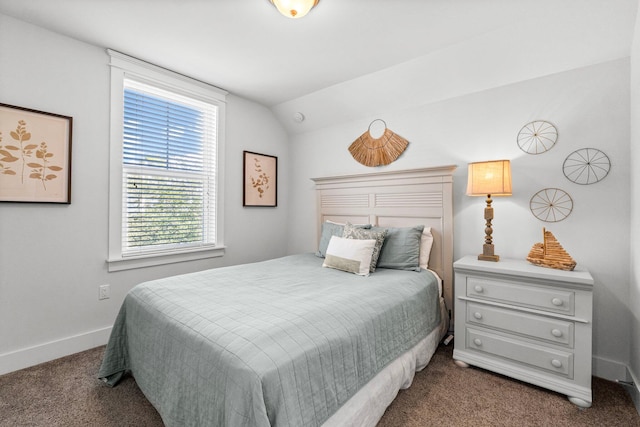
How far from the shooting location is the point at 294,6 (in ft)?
5.73

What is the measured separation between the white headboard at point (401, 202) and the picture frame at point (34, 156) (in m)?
2.31

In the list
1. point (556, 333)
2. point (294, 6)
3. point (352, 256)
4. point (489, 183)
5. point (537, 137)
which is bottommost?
point (556, 333)

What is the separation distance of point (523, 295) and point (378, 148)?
1861 mm

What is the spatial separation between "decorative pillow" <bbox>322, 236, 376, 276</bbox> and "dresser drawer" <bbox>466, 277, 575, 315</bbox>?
0.73 m

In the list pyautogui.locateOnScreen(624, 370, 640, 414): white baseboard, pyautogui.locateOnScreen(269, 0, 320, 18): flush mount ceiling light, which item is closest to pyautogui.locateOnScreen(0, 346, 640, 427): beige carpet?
pyautogui.locateOnScreen(624, 370, 640, 414): white baseboard


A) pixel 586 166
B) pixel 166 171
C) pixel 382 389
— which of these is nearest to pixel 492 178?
pixel 586 166

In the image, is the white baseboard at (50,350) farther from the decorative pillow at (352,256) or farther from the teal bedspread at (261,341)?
the decorative pillow at (352,256)

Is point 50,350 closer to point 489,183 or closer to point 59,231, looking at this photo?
point 59,231

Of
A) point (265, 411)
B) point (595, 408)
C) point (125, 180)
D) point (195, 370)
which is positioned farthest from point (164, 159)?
point (595, 408)

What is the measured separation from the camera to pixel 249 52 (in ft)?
7.93

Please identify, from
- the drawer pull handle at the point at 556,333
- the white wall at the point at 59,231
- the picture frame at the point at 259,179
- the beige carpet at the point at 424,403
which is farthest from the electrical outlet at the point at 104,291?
the drawer pull handle at the point at 556,333

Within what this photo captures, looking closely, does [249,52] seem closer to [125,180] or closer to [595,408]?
[125,180]

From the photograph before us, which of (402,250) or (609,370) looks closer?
(609,370)

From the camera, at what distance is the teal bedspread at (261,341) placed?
107 centimetres
